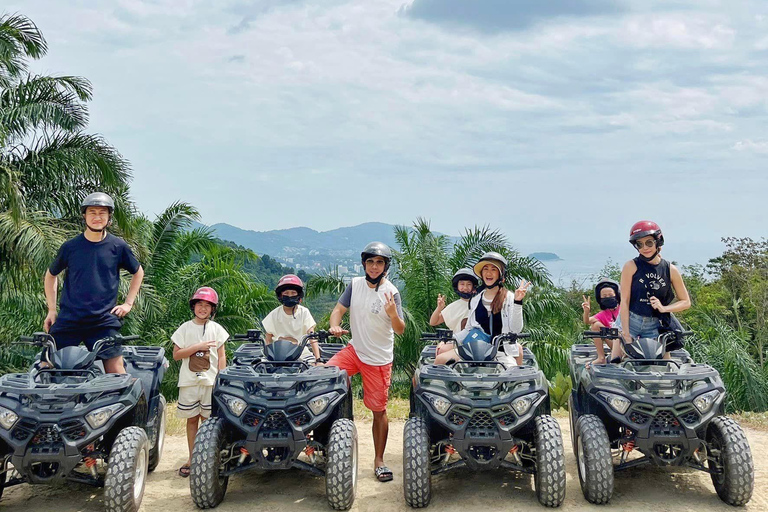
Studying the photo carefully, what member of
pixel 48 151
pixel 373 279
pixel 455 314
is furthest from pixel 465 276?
pixel 48 151

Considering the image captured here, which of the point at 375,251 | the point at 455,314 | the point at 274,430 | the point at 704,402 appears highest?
the point at 375,251

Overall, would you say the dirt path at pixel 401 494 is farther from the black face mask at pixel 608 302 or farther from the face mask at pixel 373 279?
the black face mask at pixel 608 302

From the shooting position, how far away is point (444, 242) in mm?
14117

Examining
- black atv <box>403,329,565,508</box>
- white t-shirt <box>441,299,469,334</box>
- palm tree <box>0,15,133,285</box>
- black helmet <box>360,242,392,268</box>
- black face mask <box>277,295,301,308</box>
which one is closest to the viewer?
black atv <box>403,329,565,508</box>

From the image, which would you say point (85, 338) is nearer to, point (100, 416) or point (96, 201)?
point (100, 416)

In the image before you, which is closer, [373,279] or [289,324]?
[373,279]

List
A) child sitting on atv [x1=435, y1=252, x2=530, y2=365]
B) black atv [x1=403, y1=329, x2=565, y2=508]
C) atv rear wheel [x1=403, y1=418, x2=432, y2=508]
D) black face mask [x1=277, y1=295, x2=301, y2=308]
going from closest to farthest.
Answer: black atv [x1=403, y1=329, x2=565, y2=508], atv rear wheel [x1=403, y1=418, x2=432, y2=508], child sitting on atv [x1=435, y1=252, x2=530, y2=365], black face mask [x1=277, y1=295, x2=301, y2=308]

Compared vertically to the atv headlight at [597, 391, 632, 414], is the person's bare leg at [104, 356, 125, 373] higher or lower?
higher

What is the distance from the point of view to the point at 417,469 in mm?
5695

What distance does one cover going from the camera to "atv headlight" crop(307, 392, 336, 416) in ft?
18.5

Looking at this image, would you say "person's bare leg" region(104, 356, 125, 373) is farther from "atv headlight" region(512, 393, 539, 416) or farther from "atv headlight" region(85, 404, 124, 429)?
"atv headlight" region(512, 393, 539, 416)

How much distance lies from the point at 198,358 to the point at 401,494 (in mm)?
2201

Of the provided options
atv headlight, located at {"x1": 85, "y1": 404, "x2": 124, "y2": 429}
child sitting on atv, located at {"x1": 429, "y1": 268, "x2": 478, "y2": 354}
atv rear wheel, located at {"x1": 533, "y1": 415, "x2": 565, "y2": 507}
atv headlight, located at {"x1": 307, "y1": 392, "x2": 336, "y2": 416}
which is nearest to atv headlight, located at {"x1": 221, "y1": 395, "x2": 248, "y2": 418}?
atv headlight, located at {"x1": 307, "y1": 392, "x2": 336, "y2": 416}

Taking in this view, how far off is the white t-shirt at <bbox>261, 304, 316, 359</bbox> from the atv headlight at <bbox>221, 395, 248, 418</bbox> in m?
1.75
